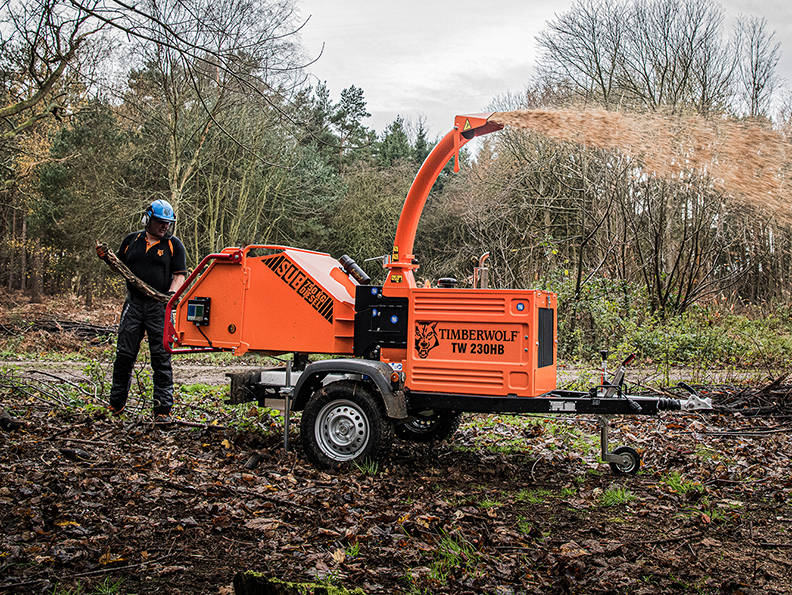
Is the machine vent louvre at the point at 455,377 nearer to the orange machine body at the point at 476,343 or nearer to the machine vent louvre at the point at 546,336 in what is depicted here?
the orange machine body at the point at 476,343

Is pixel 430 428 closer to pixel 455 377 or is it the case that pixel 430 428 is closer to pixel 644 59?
pixel 455 377

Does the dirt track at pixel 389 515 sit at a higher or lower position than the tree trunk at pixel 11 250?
lower

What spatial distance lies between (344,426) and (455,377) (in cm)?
109

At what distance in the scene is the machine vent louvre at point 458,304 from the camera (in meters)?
5.61

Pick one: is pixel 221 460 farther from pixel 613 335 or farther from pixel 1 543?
pixel 613 335

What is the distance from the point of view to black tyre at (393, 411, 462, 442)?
23.3 feet

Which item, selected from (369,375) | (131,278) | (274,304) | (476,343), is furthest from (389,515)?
(131,278)

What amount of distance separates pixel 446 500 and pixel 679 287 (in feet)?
42.1

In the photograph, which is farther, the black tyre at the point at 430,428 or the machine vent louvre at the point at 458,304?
the black tyre at the point at 430,428

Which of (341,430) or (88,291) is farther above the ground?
Result: (88,291)

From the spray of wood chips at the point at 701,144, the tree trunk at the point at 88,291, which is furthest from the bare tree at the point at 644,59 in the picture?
the tree trunk at the point at 88,291

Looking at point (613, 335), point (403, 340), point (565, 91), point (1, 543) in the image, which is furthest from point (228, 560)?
point (565, 91)

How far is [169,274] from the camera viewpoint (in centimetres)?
770

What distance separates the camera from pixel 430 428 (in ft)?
23.4
